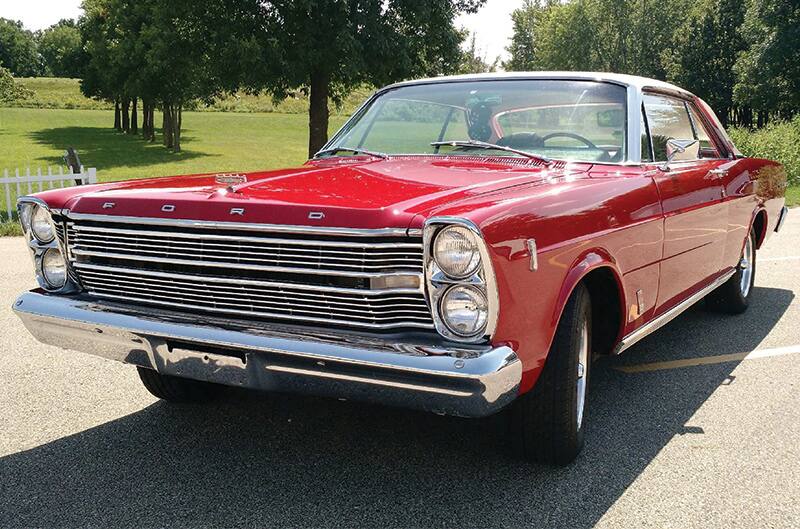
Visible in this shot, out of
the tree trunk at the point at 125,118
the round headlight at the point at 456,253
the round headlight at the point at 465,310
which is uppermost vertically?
the round headlight at the point at 456,253

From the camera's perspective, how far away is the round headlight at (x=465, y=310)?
2.56 meters

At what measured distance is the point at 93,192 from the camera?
3.30 metres

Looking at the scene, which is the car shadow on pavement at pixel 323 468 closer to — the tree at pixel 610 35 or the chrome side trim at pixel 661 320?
the chrome side trim at pixel 661 320

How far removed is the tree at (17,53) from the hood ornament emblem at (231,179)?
404 feet

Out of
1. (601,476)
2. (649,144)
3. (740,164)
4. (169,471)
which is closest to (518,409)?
(601,476)

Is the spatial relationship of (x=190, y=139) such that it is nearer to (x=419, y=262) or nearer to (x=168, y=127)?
(x=168, y=127)

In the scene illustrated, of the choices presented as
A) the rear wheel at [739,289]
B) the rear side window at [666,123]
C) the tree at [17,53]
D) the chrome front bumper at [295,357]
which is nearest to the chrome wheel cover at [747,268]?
the rear wheel at [739,289]

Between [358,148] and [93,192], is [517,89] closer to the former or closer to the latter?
[358,148]

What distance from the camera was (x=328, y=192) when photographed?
116 inches

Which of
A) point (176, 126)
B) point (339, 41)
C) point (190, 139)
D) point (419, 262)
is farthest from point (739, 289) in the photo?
point (190, 139)

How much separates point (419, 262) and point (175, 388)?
1.85 m

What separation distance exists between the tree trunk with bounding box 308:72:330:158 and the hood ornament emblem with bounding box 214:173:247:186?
15.3m

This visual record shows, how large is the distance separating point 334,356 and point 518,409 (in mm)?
864

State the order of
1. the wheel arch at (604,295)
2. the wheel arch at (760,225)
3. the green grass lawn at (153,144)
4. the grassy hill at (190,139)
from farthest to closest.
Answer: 1. the green grass lawn at (153,144)
2. the grassy hill at (190,139)
3. the wheel arch at (760,225)
4. the wheel arch at (604,295)
